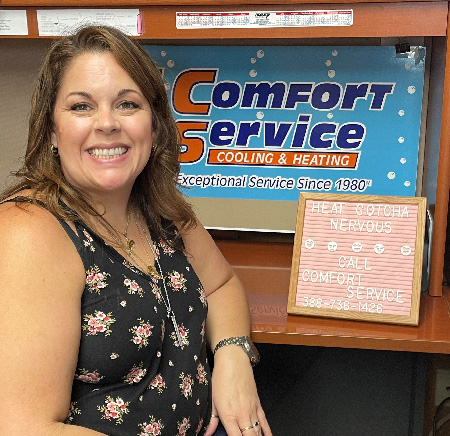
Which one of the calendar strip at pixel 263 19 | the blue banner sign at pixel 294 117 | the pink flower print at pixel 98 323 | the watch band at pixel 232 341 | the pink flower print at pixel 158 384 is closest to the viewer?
the pink flower print at pixel 98 323

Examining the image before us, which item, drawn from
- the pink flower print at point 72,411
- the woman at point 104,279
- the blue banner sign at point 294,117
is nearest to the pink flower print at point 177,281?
the woman at point 104,279

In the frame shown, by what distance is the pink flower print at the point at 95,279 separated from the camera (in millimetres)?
1301

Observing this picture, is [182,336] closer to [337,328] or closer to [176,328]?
[176,328]

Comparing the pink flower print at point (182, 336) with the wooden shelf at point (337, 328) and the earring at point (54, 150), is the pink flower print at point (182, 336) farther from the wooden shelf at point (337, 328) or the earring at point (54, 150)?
the earring at point (54, 150)

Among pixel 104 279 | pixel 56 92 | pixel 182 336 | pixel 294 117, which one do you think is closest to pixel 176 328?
pixel 182 336

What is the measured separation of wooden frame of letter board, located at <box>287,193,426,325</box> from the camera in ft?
5.64

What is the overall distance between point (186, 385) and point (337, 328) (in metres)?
0.43

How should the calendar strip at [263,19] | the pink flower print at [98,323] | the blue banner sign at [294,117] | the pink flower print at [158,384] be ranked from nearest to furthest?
the pink flower print at [98,323] → the pink flower print at [158,384] → the calendar strip at [263,19] → the blue banner sign at [294,117]

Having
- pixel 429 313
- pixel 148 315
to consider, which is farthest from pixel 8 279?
pixel 429 313

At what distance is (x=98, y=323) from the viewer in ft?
4.22

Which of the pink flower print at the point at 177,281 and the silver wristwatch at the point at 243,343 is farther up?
the pink flower print at the point at 177,281

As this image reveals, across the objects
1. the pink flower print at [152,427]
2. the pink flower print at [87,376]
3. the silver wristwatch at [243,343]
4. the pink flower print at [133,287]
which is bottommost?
the pink flower print at [152,427]

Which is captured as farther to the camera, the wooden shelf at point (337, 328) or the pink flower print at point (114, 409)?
the wooden shelf at point (337, 328)

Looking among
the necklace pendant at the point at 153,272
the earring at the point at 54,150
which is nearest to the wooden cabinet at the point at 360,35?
the necklace pendant at the point at 153,272
